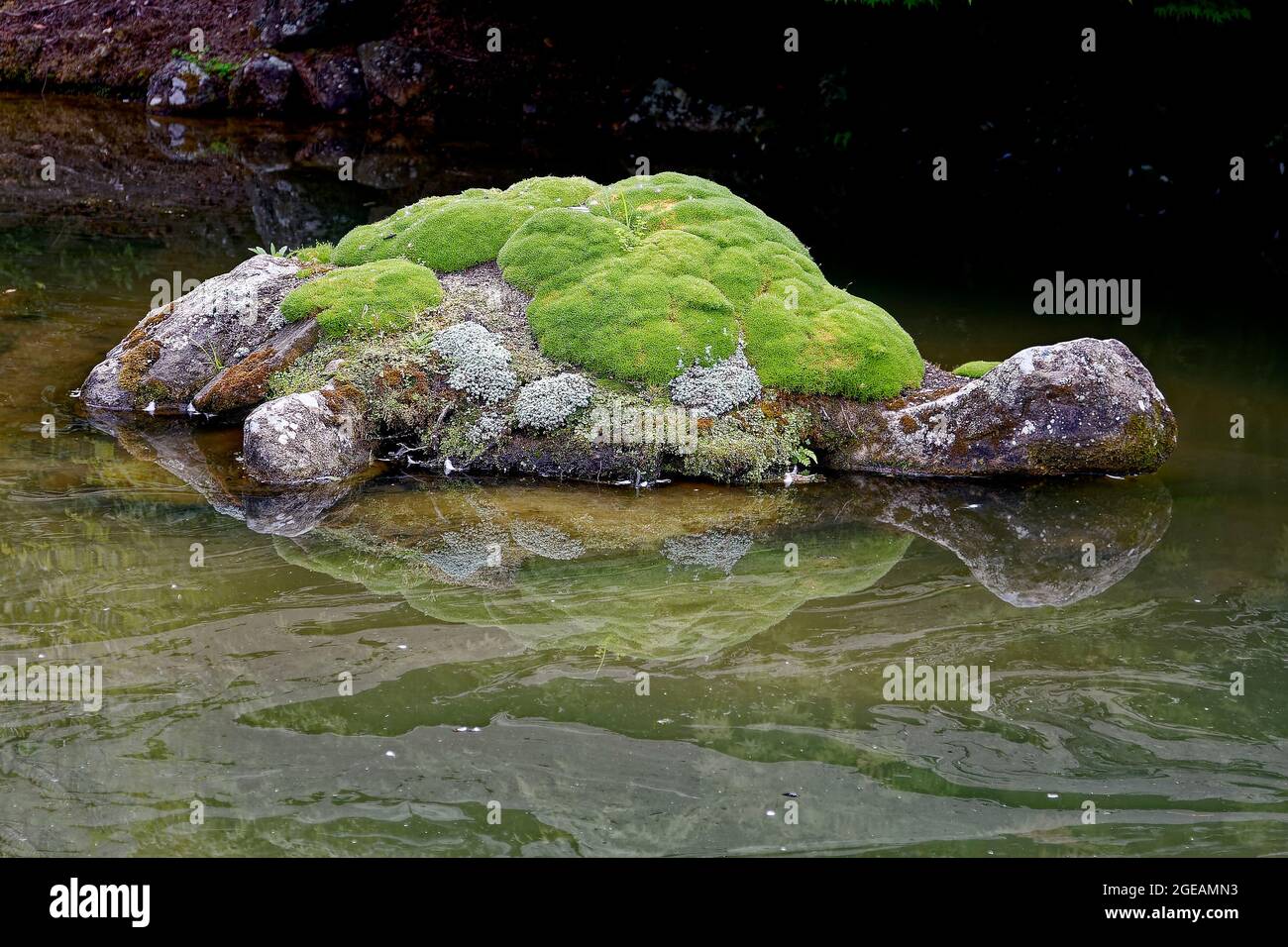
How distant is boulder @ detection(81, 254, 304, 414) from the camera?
11625 mm

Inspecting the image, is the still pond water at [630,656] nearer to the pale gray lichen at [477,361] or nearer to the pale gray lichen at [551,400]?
the pale gray lichen at [551,400]

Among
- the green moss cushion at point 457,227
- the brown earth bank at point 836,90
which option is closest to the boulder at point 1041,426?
the green moss cushion at point 457,227

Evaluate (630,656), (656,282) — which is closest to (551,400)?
(656,282)

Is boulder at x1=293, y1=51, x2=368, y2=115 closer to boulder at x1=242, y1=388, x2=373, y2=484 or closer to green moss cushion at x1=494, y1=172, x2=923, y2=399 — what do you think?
green moss cushion at x1=494, y1=172, x2=923, y2=399

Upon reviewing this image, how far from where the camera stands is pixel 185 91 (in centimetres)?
2906

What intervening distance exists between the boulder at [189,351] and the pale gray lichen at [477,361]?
191cm

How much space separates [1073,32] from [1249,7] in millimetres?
3324

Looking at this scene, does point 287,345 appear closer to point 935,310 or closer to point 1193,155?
point 935,310

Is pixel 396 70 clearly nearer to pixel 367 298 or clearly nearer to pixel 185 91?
pixel 185 91

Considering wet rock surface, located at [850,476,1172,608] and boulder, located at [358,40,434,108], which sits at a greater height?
boulder, located at [358,40,434,108]

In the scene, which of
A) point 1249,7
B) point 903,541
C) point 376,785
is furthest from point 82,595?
point 1249,7

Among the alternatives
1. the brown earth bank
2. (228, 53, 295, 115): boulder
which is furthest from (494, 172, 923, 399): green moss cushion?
(228, 53, 295, 115): boulder

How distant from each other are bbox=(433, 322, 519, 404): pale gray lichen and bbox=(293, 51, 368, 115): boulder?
67.0 ft

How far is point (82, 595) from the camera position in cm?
770
